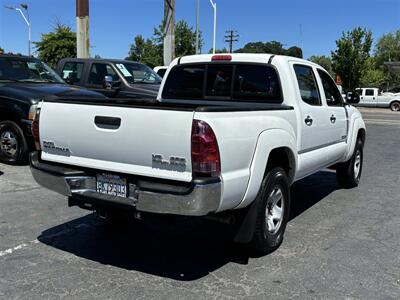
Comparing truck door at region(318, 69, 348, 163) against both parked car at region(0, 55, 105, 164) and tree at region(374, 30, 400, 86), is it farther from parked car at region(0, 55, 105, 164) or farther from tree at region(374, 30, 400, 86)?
tree at region(374, 30, 400, 86)

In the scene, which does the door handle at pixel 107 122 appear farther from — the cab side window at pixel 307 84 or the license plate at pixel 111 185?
the cab side window at pixel 307 84

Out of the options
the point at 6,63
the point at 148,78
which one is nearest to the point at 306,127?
the point at 6,63

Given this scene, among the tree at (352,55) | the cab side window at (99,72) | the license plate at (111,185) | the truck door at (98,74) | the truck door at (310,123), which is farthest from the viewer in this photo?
the tree at (352,55)

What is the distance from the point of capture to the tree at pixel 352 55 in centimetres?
4844

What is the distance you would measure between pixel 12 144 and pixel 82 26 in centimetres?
803

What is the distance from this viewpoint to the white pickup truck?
148 inches

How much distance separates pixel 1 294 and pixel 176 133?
1.80 m

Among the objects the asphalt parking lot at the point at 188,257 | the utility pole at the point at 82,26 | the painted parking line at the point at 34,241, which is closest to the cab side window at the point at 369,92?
the utility pole at the point at 82,26

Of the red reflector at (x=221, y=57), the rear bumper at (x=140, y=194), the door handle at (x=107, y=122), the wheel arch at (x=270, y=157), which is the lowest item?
the rear bumper at (x=140, y=194)

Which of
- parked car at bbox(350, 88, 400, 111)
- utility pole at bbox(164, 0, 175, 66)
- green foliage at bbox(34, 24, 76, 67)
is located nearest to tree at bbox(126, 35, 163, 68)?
green foliage at bbox(34, 24, 76, 67)

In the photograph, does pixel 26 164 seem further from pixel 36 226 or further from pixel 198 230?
pixel 198 230

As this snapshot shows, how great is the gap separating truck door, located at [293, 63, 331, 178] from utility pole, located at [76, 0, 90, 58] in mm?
11197

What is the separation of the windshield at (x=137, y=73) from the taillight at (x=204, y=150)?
8474 millimetres

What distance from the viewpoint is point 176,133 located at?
3742 mm
